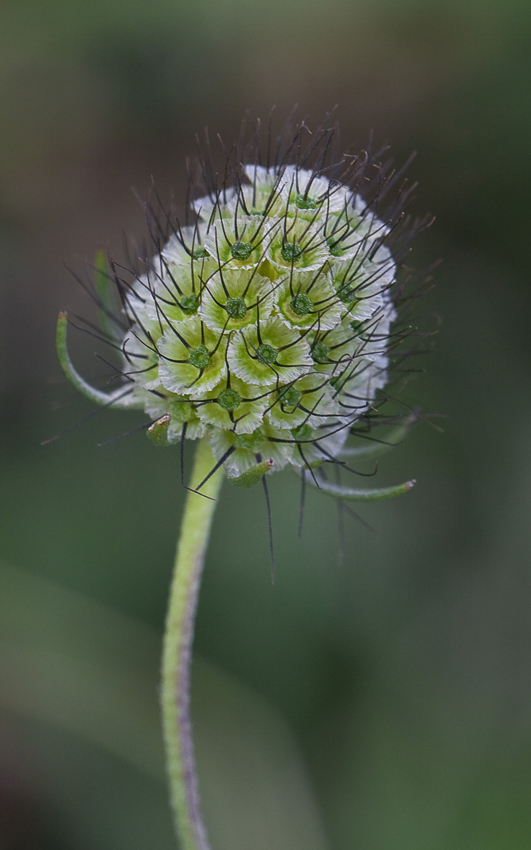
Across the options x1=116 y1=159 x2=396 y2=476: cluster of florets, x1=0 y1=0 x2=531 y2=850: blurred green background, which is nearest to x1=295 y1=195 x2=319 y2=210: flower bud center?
x1=116 y1=159 x2=396 y2=476: cluster of florets

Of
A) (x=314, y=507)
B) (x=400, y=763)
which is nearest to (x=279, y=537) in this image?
(x=314, y=507)

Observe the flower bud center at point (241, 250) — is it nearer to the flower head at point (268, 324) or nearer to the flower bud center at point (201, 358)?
the flower head at point (268, 324)

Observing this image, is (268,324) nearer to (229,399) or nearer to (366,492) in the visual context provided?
(229,399)

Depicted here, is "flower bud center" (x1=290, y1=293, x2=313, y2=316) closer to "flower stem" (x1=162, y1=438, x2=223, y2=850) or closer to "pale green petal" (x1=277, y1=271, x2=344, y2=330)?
"pale green petal" (x1=277, y1=271, x2=344, y2=330)

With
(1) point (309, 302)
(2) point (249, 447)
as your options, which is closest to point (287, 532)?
(2) point (249, 447)

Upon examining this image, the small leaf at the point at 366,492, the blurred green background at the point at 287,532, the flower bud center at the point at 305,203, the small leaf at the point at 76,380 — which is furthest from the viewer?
the blurred green background at the point at 287,532

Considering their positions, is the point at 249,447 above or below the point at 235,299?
below

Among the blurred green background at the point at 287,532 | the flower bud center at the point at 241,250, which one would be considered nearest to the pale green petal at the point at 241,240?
the flower bud center at the point at 241,250
